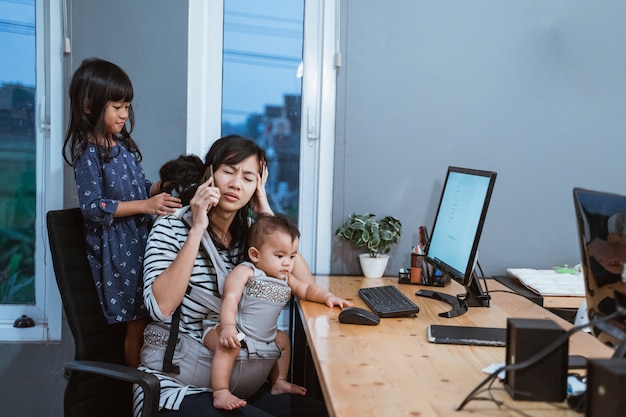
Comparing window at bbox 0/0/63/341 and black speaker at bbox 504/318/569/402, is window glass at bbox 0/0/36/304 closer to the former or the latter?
window at bbox 0/0/63/341

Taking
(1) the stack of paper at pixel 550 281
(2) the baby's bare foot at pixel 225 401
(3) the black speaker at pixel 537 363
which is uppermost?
(3) the black speaker at pixel 537 363

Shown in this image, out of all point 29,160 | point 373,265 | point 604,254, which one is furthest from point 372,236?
point 29,160

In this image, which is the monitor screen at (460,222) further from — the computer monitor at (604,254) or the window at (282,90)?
the window at (282,90)

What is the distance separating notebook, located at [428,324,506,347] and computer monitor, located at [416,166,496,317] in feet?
0.62

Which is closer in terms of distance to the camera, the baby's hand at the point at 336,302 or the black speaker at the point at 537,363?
the black speaker at the point at 537,363

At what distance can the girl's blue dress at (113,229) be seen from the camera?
1.98m

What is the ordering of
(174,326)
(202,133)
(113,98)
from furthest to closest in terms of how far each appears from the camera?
(202,133)
(113,98)
(174,326)

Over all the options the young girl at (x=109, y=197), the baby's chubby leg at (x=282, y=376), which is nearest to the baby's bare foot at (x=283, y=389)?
the baby's chubby leg at (x=282, y=376)

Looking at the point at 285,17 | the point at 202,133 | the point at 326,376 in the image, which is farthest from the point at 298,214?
the point at 326,376

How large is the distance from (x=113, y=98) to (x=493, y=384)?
1.51m

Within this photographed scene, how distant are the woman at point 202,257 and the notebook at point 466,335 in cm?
42

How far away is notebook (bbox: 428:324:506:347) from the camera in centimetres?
159

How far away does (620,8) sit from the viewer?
110 inches

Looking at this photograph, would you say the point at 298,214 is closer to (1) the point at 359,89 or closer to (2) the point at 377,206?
(2) the point at 377,206
